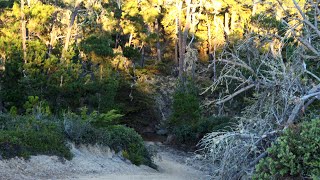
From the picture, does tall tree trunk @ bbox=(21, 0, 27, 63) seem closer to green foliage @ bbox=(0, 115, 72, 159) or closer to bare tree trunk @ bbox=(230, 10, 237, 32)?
green foliage @ bbox=(0, 115, 72, 159)

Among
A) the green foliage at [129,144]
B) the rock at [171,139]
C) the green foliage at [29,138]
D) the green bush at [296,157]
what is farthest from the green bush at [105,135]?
the rock at [171,139]

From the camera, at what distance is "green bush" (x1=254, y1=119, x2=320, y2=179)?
855 cm

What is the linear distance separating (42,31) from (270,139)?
52.8ft

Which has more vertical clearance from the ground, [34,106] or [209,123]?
[34,106]

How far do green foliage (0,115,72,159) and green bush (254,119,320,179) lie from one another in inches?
252

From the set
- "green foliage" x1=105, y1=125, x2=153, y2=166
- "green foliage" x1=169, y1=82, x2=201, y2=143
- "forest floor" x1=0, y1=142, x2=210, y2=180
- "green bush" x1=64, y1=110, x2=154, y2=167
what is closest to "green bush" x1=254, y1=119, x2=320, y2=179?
"forest floor" x1=0, y1=142, x2=210, y2=180

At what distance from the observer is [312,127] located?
8.69 metres

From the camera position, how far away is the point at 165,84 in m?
37.2

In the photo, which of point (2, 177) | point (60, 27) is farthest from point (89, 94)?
point (2, 177)

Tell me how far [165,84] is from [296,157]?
2861 centimetres

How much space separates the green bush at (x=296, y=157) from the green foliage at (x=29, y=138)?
6.40 m

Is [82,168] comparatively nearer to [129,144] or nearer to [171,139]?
[129,144]

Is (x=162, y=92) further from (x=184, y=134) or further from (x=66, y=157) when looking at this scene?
(x=66, y=157)

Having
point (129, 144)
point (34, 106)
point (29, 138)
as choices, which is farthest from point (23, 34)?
point (29, 138)
